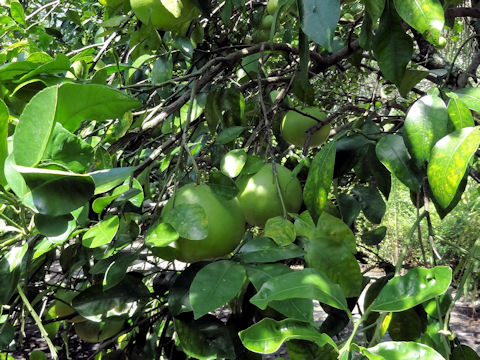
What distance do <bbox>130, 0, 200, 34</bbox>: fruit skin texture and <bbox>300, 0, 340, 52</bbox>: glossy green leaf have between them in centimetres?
35

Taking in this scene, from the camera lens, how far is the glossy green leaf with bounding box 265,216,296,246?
0.62m

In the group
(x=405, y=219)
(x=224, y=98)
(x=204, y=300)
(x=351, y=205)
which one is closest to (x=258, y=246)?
(x=204, y=300)

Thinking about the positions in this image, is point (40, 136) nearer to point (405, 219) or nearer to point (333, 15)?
point (333, 15)

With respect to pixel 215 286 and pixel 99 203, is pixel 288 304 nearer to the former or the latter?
pixel 215 286

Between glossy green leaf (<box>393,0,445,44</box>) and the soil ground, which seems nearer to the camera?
glossy green leaf (<box>393,0,445,44</box>)

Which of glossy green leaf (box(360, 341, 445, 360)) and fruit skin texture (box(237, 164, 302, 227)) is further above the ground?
glossy green leaf (box(360, 341, 445, 360))

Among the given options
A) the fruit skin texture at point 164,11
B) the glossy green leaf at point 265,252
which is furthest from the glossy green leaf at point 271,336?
the fruit skin texture at point 164,11

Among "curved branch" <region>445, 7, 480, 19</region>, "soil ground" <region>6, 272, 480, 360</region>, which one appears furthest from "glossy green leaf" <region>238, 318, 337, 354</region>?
"soil ground" <region>6, 272, 480, 360</region>

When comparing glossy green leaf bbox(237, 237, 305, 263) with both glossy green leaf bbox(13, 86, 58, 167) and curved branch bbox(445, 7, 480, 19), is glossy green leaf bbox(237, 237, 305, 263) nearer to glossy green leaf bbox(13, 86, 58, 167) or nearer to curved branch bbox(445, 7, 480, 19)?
glossy green leaf bbox(13, 86, 58, 167)

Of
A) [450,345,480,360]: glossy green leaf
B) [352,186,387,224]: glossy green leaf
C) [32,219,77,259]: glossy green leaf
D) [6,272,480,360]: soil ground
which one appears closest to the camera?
[32,219,77,259]: glossy green leaf

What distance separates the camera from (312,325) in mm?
525

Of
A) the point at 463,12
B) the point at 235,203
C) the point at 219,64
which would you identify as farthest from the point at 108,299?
the point at 463,12

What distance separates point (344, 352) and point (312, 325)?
0.08 m

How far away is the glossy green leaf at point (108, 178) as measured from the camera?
20.8 inches
